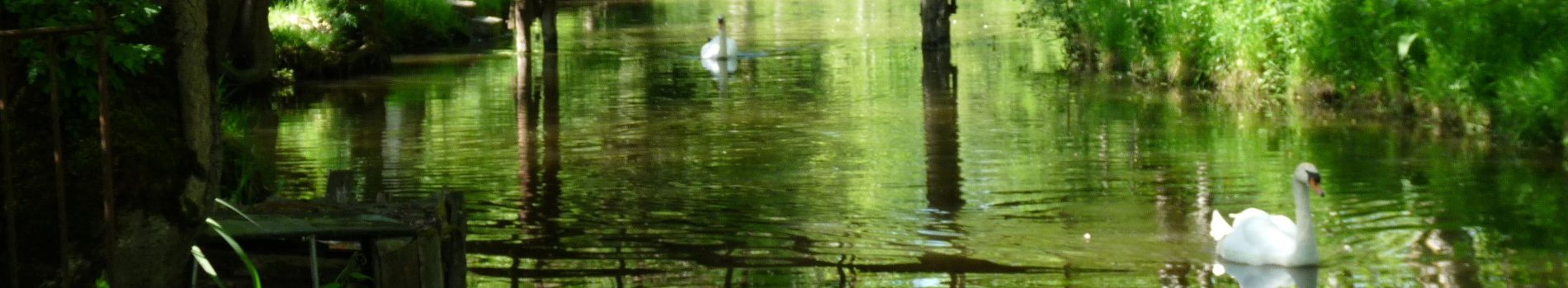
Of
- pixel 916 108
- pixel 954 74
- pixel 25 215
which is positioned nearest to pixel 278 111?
pixel 916 108

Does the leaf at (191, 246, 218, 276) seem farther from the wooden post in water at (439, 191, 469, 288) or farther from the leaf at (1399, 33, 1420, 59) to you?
the leaf at (1399, 33, 1420, 59)

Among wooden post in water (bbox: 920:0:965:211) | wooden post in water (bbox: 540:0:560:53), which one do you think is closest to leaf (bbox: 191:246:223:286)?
wooden post in water (bbox: 920:0:965:211)

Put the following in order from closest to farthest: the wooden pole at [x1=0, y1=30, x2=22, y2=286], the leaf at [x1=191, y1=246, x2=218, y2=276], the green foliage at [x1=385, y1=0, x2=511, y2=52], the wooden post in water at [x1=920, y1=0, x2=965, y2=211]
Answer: the wooden pole at [x1=0, y1=30, x2=22, y2=286] → the leaf at [x1=191, y1=246, x2=218, y2=276] → the wooden post in water at [x1=920, y1=0, x2=965, y2=211] → the green foliage at [x1=385, y1=0, x2=511, y2=52]

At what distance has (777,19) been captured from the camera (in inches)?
1617

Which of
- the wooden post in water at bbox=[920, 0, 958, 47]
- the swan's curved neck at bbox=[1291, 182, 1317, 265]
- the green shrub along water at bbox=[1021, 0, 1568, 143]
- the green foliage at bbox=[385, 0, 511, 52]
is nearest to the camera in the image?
the swan's curved neck at bbox=[1291, 182, 1317, 265]

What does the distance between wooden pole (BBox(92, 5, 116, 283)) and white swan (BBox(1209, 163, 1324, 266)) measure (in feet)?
17.5

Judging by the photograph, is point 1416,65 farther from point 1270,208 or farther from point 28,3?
point 28,3

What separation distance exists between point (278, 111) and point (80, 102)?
1422 cm

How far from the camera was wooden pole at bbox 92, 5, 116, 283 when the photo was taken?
505cm

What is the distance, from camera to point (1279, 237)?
8.80 m

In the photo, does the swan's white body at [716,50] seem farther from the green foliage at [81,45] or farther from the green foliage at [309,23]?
the green foliage at [81,45]

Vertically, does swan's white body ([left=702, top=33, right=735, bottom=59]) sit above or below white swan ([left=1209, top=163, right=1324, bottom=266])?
above

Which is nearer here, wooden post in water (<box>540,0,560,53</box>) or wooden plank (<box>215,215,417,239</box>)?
wooden plank (<box>215,215,417,239</box>)

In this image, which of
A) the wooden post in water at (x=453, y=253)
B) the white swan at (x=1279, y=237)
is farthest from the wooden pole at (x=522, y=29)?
the wooden post in water at (x=453, y=253)
